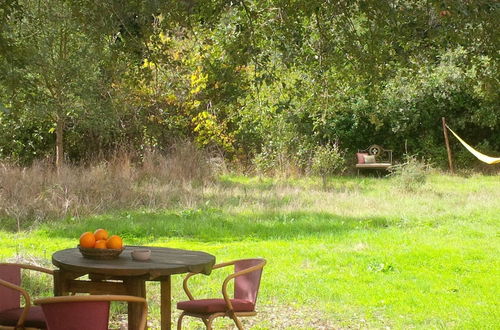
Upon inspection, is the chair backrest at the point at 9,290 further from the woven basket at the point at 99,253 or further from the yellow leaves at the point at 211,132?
the yellow leaves at the point at 211,132

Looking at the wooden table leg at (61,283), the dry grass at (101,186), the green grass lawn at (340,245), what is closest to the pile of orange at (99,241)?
the wooden table leg at (61,283)

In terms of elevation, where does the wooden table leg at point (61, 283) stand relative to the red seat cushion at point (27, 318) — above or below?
above

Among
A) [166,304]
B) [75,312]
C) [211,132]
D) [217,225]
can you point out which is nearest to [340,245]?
[217,225]

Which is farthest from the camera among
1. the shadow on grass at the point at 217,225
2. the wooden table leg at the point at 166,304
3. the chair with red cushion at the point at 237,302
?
the shadow on grass at the point at 217,225

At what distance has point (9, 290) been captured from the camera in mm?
4445

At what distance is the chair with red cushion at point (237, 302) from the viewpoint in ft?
15.0

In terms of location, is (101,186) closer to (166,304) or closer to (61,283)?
(61,283)

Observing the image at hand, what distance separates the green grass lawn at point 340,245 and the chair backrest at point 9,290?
72.2 inches

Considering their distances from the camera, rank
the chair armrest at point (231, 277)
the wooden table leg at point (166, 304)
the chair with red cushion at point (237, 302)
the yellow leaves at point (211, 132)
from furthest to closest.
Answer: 1. the yellow leaves at point (211, 132)
2. the chair with red cushion at point (237, 302)
3. the chair armrest at point (231, 277)
4. the wooden table leg at point (166, 304)

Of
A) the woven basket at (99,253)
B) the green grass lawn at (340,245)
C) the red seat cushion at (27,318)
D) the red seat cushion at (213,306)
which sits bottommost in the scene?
the green grass lawn at (340,245)

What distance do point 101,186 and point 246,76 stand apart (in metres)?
6.88

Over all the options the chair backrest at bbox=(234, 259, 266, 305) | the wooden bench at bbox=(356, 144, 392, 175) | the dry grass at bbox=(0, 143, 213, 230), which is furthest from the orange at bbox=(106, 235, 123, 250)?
the wooden bench at bbox=(356, 144, 392, 175)

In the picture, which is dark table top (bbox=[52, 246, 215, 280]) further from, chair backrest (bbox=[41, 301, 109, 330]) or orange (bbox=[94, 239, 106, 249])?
chair backrest (bbox=[41, 301, 109, 330])

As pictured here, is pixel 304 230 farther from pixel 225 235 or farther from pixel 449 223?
pixel 449 223
